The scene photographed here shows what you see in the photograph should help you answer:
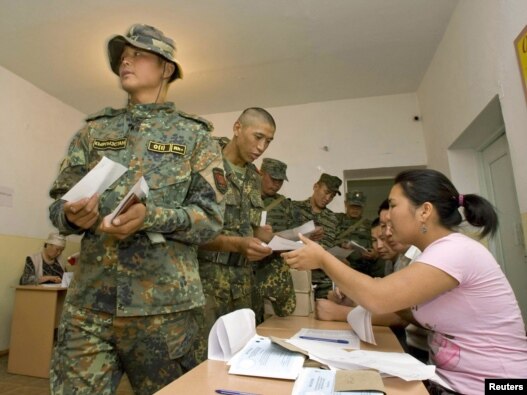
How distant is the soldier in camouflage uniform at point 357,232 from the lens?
3.44 metres

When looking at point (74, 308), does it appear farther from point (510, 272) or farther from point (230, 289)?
point (510, 272)

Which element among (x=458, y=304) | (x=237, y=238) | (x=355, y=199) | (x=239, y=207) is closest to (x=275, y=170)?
(x=239, y=207)

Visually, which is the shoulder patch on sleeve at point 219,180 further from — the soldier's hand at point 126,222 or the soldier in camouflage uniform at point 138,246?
the soldier's hand at point 126,222

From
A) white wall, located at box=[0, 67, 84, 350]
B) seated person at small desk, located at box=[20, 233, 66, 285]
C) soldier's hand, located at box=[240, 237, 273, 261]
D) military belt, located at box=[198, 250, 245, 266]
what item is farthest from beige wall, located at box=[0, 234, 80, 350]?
soldier's hand, located at box=[240, 237, 273, 261]

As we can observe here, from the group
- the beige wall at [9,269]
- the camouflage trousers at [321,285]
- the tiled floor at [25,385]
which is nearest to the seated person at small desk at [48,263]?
the beige wall at [9,269]

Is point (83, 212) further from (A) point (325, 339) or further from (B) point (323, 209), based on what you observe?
(B) point (323, 209)

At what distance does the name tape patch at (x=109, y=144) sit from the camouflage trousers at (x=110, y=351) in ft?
1.56

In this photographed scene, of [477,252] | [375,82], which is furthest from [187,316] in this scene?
[375,82]

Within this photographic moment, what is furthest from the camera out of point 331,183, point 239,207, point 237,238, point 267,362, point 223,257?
point 331,183

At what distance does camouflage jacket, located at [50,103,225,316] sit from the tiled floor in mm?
1888

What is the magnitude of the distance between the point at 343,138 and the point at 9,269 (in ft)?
12.8

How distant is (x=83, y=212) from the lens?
908 millimetres

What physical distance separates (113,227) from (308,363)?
562 millimetres

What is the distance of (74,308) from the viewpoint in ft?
3.18
